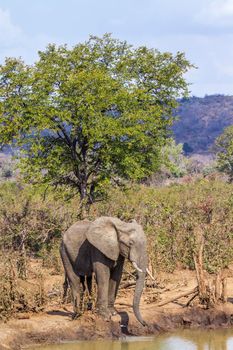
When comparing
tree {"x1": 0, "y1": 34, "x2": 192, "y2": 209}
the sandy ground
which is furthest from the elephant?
tree {"x1": 0, "y1": 34, "x2": 192, "y2": 209}

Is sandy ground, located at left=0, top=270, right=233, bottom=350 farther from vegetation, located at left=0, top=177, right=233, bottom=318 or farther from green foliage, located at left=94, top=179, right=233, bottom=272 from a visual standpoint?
green foliage, located at left=94, top=179, right=233, bottom=272

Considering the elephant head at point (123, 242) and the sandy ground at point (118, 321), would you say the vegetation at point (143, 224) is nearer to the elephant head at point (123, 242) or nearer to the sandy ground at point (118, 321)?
the sandy ground at point (118, 321)

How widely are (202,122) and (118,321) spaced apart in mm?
118088

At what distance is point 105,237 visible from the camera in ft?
44.5

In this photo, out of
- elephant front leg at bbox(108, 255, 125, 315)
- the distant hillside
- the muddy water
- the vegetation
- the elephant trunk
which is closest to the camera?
the muddy water

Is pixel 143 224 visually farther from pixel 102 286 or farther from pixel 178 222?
pixel 102 286

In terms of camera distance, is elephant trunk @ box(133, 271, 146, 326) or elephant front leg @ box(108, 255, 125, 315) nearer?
elephant trunk @ box(133, 271, 146, 326)

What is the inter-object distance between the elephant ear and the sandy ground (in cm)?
117

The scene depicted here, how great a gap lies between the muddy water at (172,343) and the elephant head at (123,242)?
39cm

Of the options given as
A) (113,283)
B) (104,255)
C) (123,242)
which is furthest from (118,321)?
(123,242)

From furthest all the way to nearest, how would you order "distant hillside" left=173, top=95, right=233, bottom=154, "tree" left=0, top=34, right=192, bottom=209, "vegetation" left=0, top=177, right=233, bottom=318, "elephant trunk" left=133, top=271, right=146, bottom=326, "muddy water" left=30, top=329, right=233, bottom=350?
1. "distant hillside" left=173, top=95, right=233, bottom=154
2. "tree" left=0, top=34, right=192, bottom=209
3. "vegetation" left=0, top=177, right=233, bottom=318
4. "elephant trunk" left=133, top=271, right=146, bottom=326
5. "muddy water" left=30, top=329, right=233, bottom=350

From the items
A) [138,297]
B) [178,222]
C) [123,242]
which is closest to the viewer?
[138,297]

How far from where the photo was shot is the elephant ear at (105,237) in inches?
533

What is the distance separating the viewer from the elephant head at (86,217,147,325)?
13.4 m
